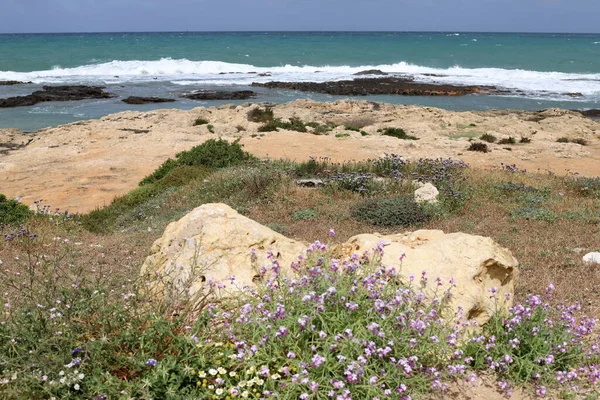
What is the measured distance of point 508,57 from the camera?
242 feet

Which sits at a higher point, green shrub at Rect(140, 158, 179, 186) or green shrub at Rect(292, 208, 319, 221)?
green shrub at Rect(292, 208, 319, 221)

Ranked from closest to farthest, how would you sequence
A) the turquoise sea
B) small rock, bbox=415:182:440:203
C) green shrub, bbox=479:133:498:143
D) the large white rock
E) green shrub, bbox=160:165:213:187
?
1. the large white rock
2. small rock, bbox=415:182:440:203
3. green shrub, bbox=160:165:213:187
4. green shrub, bbox=479:133:498:143
5. the turquoise sea

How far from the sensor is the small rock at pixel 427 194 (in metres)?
9.55

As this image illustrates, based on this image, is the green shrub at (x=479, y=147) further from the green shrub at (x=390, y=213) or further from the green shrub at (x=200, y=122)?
the green shrub at (x=200, y=122)

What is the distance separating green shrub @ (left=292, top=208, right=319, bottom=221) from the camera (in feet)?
29.0

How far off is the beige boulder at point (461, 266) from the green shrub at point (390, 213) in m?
3.45

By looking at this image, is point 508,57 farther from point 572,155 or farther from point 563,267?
point 563,267

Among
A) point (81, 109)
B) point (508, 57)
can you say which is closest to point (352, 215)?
point (81, 109)

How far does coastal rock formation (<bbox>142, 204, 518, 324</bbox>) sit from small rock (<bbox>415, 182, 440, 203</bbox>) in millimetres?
4165

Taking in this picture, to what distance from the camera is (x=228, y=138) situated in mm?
20047

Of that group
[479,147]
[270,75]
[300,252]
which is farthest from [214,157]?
[270,75]

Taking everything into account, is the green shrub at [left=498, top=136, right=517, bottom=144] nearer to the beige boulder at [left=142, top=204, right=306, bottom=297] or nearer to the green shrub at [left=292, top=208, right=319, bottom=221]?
the green shrub at [left=292, top=208, right=319, bottom=221]

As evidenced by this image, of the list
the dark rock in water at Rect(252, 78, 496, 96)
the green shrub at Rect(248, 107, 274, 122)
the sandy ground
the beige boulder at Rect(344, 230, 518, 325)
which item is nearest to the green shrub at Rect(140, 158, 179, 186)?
the sandy ground

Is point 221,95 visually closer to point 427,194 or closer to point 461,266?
point 427,194
